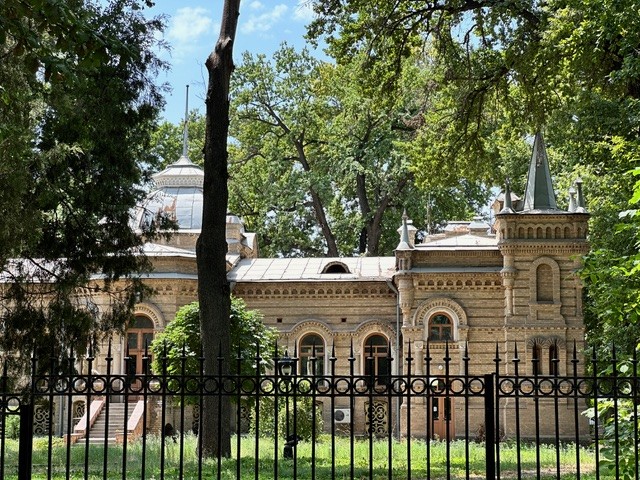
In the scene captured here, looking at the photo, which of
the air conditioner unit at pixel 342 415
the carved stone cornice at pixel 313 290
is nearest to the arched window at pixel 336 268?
the carved stone cornice at pixel 313 290

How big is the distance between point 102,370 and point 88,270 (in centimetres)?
1105

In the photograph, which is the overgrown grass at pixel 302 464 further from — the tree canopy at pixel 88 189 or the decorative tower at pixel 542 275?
the decorative tower at pixel 542 275

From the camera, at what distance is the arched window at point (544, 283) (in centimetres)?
2694

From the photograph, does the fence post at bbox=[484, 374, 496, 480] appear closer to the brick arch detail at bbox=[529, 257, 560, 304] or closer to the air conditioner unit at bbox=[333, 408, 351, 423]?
the brick arch detail at bbox=[529, 257, 560, 304]

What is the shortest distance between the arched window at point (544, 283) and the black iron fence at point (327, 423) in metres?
1.86

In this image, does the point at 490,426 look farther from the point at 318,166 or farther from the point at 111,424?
the point at 318,166

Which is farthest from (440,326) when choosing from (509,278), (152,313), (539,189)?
→ (152,313)

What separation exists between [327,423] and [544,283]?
7.82m

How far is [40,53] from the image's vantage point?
7.87 metres

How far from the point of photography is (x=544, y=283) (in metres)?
27.0

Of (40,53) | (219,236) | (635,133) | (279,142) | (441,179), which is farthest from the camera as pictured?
(279,142)

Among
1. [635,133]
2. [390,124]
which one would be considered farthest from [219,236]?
[390,124]

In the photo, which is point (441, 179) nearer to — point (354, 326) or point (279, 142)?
point (354, 326)

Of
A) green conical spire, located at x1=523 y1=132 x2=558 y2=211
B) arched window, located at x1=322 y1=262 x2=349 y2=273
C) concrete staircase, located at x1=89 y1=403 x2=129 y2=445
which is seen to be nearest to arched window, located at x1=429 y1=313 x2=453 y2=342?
arched window, located at x1=322 y1=262 x2=349 y2=273
